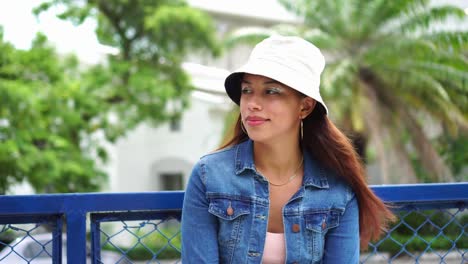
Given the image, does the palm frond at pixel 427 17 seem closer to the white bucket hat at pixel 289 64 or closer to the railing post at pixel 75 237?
the white bucket hat at pixel 289 64

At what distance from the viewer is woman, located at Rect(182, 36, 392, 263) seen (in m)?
2.04

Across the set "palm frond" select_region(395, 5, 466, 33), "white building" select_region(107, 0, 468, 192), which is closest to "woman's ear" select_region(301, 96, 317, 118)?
"palm frond" select_region(395, 5, 466, 33)

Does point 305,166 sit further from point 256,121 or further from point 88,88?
point 88,88

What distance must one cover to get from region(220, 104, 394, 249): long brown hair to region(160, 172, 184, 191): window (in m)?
18.9

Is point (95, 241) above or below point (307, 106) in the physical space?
below

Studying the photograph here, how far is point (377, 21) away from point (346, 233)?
438 inches

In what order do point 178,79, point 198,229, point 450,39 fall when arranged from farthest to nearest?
1. point 178,79
2. point 450,39
3. point 198,229

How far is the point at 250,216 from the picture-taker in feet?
6.79

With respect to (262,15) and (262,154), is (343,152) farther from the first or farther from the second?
(262,15)

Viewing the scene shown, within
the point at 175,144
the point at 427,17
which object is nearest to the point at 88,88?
the point at 427,17

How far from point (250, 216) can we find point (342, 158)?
0.42 metres

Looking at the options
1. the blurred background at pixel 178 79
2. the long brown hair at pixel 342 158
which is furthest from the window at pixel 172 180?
the long brown hair at pixel 342 158

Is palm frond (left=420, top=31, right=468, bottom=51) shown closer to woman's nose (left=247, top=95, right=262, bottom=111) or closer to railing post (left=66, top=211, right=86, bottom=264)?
woman's nose (left=247, top=95, right=262, bottom=111)

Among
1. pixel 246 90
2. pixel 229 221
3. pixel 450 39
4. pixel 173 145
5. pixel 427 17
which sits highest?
pixel 427 17
